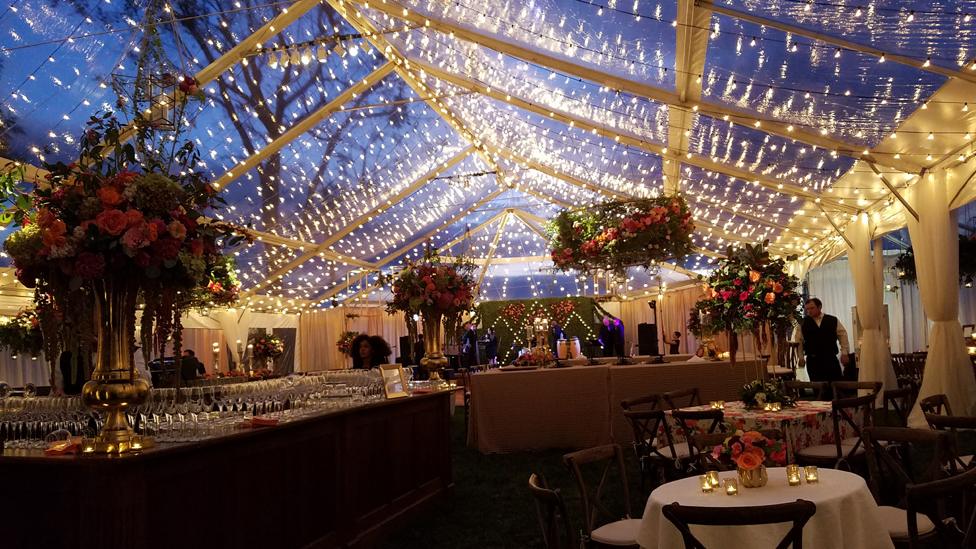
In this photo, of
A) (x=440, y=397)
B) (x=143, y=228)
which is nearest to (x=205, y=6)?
(x=440, y=397)

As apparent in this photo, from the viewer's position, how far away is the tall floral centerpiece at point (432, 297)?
770cm

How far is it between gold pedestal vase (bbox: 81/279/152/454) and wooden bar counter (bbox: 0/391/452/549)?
0.12m

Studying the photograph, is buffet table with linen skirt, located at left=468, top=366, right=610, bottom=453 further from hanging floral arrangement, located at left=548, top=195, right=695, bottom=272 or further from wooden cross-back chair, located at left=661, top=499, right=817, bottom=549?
wooden cross-back chair, located at left=661, top=499, right=817, bottom=549

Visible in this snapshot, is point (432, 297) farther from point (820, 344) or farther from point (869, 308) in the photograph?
point (869, 308)

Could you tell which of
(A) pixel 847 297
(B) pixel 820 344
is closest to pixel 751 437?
(B) pixel 820 344

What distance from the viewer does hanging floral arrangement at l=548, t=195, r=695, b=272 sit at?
8.48 meters

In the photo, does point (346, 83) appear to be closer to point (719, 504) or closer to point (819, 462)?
point (819, 462)

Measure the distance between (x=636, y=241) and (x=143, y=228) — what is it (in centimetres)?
609

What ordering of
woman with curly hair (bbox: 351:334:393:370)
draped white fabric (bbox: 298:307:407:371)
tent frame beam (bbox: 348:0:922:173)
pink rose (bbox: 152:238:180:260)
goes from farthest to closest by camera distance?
draped white fabric (bbox: 298:307:407:371) → woman with curly hair (bbox: 351:334:393:370) → tent frame beam (bbox: 348:0:922:173) → pink rose (bbox: 152:238:180:260)

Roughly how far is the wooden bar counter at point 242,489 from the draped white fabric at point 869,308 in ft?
24.6

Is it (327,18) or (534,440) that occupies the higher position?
(327,18)

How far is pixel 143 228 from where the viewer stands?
10.5 feet

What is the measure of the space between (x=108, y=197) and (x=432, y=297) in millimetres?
4635

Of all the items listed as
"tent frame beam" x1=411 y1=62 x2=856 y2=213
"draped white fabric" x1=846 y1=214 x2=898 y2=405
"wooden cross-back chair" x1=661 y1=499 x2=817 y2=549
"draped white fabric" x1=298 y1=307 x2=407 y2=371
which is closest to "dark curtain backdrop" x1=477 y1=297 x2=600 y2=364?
"draped white fabric" x1=298 y1=307 x2=407 y2=371
